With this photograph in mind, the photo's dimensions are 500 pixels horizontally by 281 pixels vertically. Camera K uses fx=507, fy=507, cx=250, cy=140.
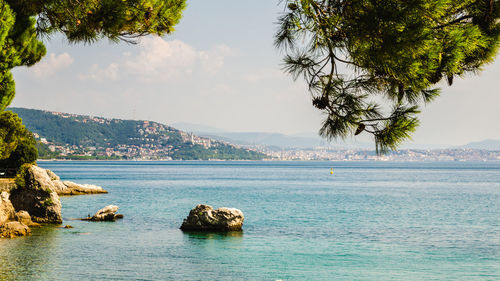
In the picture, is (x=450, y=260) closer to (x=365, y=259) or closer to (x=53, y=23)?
(x=365, y=259)

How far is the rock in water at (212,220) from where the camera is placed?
2720 centimetres

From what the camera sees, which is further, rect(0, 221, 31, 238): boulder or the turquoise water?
rect(0, 221, 31, 238): boulder

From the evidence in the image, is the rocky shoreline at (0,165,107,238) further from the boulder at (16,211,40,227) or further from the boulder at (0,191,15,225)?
the boulder at (0,191,15,225)

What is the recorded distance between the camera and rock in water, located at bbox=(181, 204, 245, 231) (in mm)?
27203

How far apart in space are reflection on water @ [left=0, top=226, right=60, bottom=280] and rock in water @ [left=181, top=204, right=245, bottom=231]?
7.09 metres

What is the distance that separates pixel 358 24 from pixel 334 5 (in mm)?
555

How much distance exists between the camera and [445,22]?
570 centimetres

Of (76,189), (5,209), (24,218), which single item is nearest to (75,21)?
(5,209)

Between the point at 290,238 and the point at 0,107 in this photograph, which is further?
the point at 290,238

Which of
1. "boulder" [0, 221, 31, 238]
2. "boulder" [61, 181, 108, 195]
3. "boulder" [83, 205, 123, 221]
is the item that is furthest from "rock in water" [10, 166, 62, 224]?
"boulder" [61, 181, 108, 195]

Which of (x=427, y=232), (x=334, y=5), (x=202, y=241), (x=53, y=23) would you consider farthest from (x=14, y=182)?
(x=334, y=5)

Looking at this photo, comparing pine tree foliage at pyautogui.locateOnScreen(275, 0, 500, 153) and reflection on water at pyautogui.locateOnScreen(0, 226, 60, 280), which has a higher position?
pine tree foliage at pyautogui.locateOnScreen(275, 0, 500, 153)

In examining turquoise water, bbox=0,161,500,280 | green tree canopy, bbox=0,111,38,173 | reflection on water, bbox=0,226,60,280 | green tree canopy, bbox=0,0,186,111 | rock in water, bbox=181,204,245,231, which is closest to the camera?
green tree canopy, bbox=0,0,186,111

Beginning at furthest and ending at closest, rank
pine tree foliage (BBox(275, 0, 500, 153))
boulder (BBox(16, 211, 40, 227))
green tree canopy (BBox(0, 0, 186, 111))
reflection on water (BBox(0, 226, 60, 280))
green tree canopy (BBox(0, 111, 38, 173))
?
green tree canopy (BBox(0, 111, 38, 173)), boulder (BBox(16, 211, 40, 227)), reflection on water (BBox(0, 226, 60, 280)), green tree canopy (BBox(0, 0, 186, 111)), pine tree foliage (BBox(275, 0, 500, 153))
